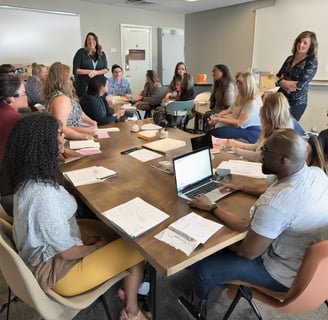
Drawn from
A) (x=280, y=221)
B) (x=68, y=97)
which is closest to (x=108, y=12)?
(x=68, y=97)

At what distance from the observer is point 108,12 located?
7277 mm

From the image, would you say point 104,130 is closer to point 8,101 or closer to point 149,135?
point 149,135

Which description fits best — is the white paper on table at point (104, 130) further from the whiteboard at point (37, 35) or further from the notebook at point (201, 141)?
the whiteboard at point (37, 35)

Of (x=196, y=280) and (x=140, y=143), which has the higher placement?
(x=140, y=143)

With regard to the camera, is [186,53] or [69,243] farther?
[186,53]

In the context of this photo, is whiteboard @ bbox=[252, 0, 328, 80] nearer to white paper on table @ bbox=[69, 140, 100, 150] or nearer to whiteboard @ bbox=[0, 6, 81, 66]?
whiteboard @ bbox=[0, 6, 81, 66]

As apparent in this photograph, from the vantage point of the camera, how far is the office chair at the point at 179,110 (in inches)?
169

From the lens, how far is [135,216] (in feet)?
4.47

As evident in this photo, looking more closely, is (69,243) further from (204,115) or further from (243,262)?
(204,115)

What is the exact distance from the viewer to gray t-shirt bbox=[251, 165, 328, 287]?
1.17 metres

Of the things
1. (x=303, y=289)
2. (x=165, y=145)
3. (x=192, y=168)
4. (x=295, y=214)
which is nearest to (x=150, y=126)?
(x=165, y=145)

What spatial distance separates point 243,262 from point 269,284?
14cm

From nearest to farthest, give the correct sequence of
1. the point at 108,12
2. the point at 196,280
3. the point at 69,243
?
the point at 69,243, the point at 196,280, the point at 108,12

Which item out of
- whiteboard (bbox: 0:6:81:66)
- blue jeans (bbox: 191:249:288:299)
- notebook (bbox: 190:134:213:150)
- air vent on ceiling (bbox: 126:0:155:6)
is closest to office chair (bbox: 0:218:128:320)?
blue jeans (bbox: 191:249:288:299)
